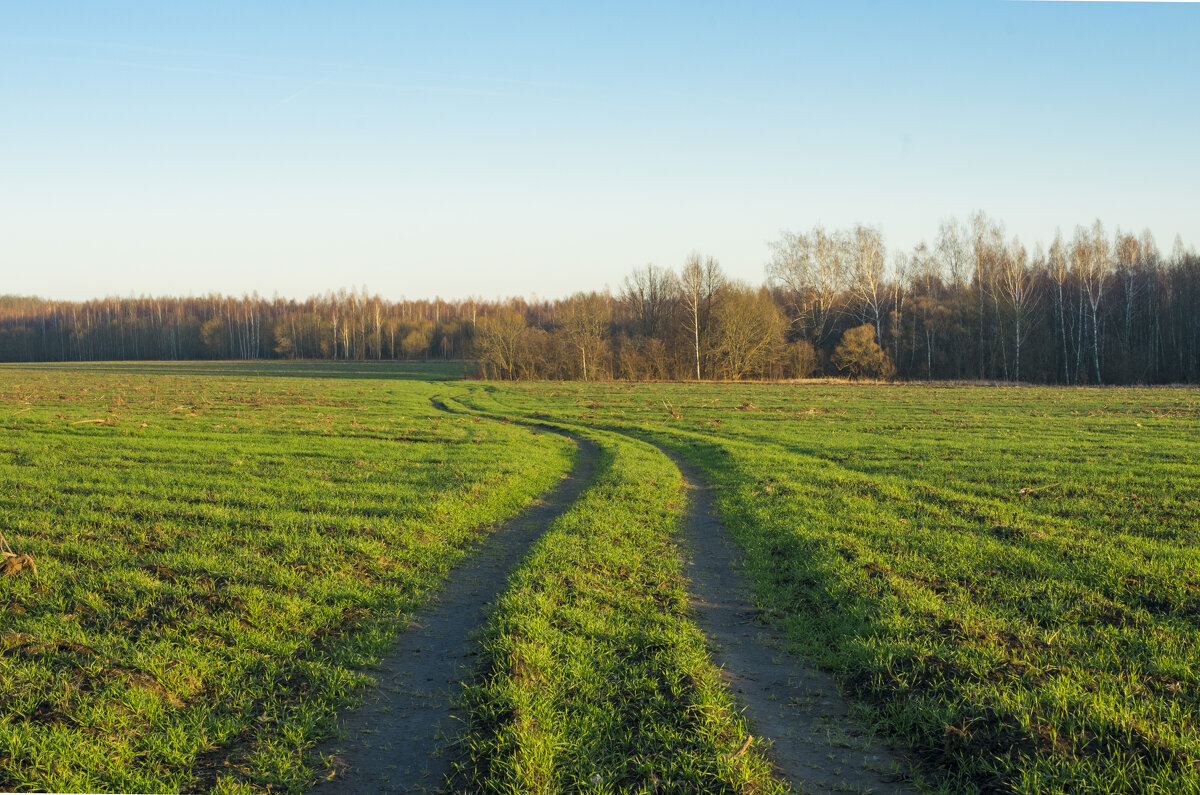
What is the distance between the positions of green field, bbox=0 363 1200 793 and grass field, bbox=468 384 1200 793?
0.12 ft

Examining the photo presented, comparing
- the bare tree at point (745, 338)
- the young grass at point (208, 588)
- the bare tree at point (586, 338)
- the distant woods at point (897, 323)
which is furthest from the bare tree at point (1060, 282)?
the young grass at point (208, 588)

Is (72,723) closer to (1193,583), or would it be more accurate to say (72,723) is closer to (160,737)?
(160,737)

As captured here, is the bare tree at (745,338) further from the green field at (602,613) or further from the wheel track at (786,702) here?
the wheel track at (786,702)

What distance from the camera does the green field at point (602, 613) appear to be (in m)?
5.05

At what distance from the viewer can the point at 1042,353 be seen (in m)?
66.6

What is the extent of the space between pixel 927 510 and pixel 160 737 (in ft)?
39.8

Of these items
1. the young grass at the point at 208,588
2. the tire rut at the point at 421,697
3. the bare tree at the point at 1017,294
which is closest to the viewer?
the tire rut at the point at 421,697

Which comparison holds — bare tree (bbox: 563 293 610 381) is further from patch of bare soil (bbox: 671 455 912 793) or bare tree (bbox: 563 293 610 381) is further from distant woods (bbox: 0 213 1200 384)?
patch of bare soil (bbox: 671 455 912 793)

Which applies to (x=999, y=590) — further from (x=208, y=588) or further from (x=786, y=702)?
(x=208, y=588)

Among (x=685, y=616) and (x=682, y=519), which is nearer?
(x=685, y=616)

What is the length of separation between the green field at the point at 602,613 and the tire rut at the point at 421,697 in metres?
0.24

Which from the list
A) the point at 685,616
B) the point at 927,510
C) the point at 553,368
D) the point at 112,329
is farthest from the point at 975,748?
Result: the point at 112,329

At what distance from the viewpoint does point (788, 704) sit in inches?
238

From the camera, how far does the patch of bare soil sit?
4.94 m
